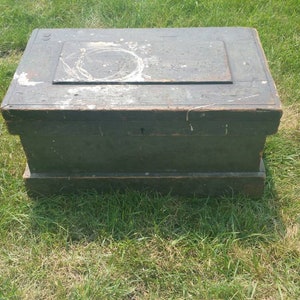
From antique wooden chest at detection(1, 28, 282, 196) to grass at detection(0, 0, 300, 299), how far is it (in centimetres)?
11

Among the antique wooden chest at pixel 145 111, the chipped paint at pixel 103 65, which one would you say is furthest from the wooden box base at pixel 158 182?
the chipped paint at pixel 103 65

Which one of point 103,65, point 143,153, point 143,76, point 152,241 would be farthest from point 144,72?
point 152,241

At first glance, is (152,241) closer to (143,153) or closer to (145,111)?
(143,153)

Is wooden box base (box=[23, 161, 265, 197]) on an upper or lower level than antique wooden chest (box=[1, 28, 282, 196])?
lower

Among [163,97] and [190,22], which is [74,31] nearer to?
[163,97]

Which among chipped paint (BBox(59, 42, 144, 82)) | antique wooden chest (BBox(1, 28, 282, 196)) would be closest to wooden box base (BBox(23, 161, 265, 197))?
antique wooden chest (BBox(1, 28, 282, 196))

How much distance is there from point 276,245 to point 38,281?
1.17 metres

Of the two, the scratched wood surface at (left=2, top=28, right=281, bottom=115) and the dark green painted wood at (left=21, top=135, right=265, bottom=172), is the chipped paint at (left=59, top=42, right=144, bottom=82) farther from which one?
the dark green painted wood at (left=21, top=135, right=265, bottom=172)

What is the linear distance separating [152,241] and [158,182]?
1.06 feet

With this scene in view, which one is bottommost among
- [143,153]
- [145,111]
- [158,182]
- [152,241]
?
[152,241]

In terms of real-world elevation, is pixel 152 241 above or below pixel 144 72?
below

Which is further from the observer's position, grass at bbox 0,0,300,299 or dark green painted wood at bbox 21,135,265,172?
dark green painted wood at bbox 21,135,265,172

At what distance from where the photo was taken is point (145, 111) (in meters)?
2.11

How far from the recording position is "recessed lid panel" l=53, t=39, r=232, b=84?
7.43 feet
